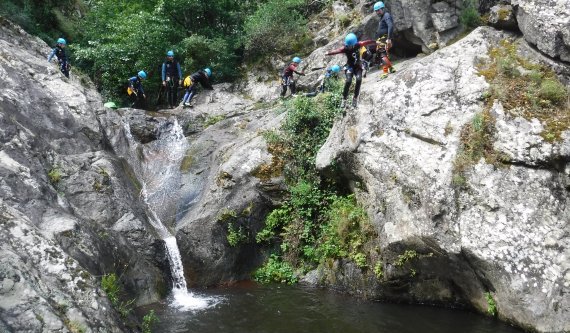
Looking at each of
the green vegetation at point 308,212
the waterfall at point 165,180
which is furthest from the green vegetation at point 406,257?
the waterfall at point 165,180

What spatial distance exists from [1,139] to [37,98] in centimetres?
340

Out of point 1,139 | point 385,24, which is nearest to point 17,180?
point 1,139

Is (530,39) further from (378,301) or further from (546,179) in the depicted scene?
(378,301)

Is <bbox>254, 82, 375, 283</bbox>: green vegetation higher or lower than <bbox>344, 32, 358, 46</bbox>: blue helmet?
lower

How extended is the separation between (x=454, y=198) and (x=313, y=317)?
12.3 feet

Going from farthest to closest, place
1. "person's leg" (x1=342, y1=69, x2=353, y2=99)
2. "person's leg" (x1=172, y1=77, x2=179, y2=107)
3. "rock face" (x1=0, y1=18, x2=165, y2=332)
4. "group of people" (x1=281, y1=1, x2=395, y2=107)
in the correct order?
"person's leg" (x1=172, y1=77, x2=179, y2=107) → "person's leg" (x1=342, y1=69, x2=353, y2=99) → "group of people" (x1=281, y1=1, x2=395, y2=107) → "rock face" (x1=0, y1=18, x2=165, y2=332)

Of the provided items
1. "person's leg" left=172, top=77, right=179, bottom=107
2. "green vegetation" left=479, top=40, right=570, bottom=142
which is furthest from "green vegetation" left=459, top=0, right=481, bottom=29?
"person's leg" left=172, top=77, right=179, bottom=107

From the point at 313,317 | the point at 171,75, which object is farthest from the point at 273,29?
the point at 313,317

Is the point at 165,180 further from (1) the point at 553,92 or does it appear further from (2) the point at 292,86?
(1) the point at 553,92

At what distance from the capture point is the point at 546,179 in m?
8.55

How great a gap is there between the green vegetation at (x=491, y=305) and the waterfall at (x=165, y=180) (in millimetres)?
5824

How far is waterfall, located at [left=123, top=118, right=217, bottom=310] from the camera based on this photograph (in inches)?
426

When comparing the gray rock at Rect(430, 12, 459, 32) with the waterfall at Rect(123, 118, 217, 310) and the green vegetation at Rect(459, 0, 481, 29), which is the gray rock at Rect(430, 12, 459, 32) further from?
the waterfall at Rect(123, 118, 217, 310)

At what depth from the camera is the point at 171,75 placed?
19.1 metres
